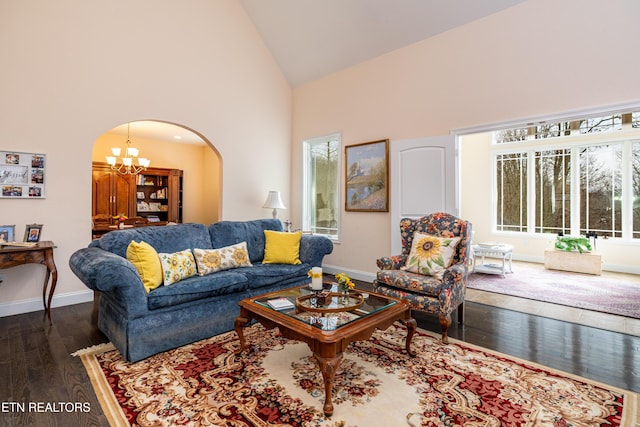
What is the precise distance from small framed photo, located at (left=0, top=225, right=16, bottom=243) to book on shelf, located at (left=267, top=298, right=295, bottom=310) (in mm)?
3014

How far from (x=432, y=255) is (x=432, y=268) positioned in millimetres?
135

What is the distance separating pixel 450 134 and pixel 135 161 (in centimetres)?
651

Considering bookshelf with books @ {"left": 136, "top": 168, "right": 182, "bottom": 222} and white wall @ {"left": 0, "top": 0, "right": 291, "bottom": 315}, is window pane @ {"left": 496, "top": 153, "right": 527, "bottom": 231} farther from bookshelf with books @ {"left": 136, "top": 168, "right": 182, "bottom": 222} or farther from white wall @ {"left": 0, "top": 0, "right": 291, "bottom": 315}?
bookshelf with books @ {"left": 136, "top": 168, "right": 182, "bottom": 222}

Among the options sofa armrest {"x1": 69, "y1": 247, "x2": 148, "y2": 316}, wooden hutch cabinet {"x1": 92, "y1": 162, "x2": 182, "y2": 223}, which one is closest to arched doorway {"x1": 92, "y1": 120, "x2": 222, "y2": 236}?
wooden hutch cabinet {"x1": 92, "y1": 162, "x2": 182, "y2": 223}

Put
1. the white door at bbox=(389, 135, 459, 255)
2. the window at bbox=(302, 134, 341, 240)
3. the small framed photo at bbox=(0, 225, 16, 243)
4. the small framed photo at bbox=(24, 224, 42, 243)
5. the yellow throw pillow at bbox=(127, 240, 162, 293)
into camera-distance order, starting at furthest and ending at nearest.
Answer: the window at bbox=(302, 134, 341, 240)
the white door at bbox=(389, 135, 459, 255)
the small framed photo at bbox=(24, 224, 42, 243)
the small framed photo at bbox=(0, 225, 16, 243)
the yellow throw pillow at bbox=(127, 240, 162, 293)

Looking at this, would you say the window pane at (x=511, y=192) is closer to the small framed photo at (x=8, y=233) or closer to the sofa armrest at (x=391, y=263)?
the sofa armrest at (x=391, y=263)

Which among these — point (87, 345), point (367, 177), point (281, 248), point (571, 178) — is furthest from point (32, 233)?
point (571, 178)

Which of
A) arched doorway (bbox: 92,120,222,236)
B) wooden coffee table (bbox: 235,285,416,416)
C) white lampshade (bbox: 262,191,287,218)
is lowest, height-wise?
wooden coffee table (bbox: 235,285,416,416)

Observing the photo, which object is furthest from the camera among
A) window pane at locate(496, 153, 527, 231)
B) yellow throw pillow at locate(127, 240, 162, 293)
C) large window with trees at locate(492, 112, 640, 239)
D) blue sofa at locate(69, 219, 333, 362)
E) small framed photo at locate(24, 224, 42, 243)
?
window pane at locate(496, 153, 527, 231)

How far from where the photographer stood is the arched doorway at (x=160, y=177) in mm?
6734

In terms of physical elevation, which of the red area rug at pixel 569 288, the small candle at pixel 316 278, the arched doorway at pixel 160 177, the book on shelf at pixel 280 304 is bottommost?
the red area rug at pixel 569 288

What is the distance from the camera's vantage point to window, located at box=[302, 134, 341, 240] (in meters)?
5.51

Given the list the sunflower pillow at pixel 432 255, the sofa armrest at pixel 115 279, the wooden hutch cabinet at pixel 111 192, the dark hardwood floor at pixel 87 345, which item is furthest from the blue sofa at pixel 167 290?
the wooden hutch cabinet at pixel 111 192

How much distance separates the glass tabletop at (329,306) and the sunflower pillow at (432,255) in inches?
35.0
